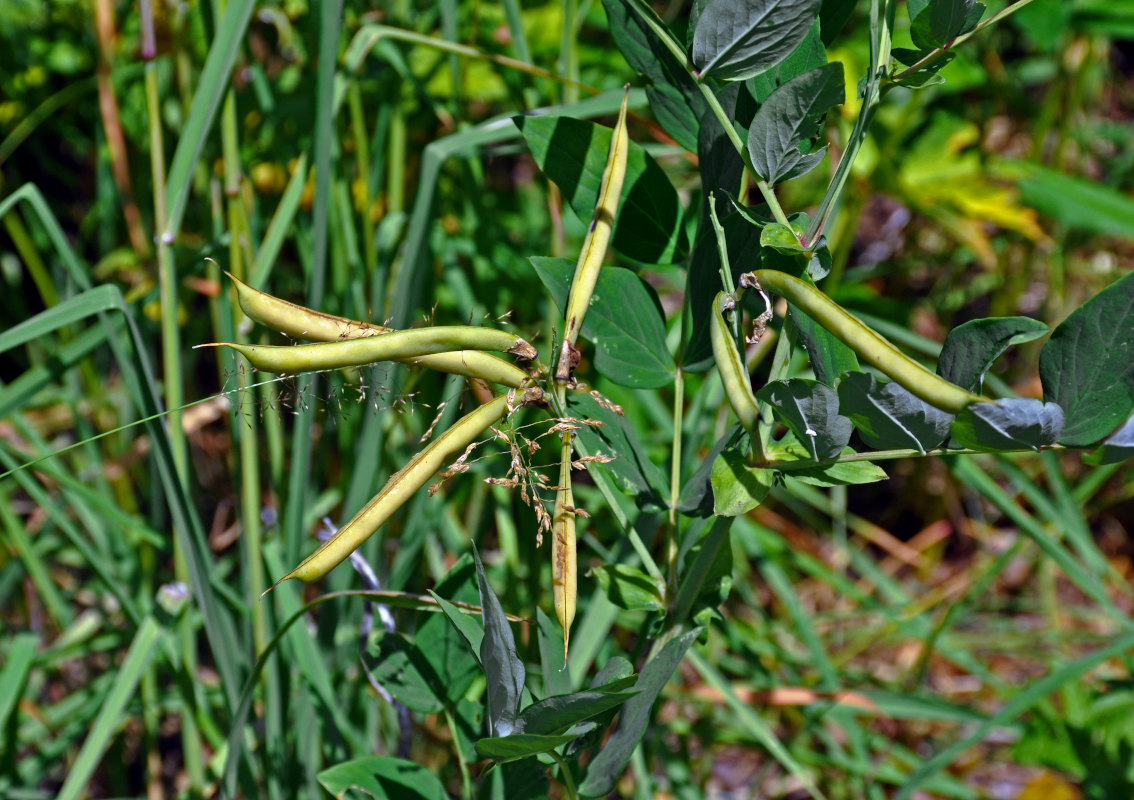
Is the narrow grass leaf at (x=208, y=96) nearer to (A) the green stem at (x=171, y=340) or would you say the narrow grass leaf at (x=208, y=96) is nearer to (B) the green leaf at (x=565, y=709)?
(A) the green stem at (x=171, y=340)

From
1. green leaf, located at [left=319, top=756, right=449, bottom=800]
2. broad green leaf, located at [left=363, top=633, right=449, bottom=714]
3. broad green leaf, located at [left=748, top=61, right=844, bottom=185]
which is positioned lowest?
green leaf, located at [left=319, top=756, right=449, bottom=800]

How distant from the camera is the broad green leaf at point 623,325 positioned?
1.21ft

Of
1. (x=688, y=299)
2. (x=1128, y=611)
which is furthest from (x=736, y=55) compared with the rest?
(x=1128, y=611)

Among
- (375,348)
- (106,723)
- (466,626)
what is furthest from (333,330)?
(106,723)

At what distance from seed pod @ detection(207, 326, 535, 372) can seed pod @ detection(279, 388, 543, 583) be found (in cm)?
2

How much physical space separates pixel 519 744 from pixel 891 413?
0.60 feet

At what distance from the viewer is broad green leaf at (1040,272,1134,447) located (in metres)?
0.27

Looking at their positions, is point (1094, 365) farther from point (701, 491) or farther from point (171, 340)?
point (171, 340)

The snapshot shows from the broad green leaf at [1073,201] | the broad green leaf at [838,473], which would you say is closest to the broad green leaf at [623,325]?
the broad green leaf at [838,473]

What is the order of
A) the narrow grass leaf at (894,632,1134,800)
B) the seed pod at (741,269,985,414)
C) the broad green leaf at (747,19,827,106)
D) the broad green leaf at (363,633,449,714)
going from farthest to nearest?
the narrow grass leaf at (894,632,1134,800) < the broad green leaf at (363,633,449,714) < the broad green leaf at (747,19,827,106) < the seed pod at (741,269,985,414)

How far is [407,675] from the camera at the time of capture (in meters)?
0.47

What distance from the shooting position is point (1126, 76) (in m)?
1.62

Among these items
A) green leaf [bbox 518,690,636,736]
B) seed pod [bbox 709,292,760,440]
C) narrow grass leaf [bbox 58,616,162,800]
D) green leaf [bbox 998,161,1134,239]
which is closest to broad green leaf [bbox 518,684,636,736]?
green leaf [bbox 518,690,636,736]

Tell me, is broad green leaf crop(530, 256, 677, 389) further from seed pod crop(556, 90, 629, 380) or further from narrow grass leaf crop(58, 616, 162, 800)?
narrow grass leaf crop(58, 616, 162, 800)
